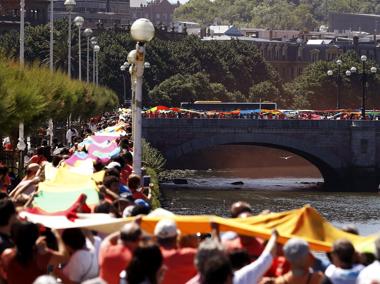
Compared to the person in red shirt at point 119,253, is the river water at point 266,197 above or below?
below

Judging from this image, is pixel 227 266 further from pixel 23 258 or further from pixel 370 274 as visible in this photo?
pixel 23 258

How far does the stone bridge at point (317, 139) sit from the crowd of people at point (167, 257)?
73.6 m

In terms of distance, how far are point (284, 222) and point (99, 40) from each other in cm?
12352

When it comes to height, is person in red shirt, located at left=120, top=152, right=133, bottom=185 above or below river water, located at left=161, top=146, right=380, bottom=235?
above

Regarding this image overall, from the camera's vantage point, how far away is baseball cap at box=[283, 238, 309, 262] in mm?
12578

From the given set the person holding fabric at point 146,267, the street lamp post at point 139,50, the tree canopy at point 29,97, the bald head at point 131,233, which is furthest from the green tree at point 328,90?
the person holding fabric at point 146,267

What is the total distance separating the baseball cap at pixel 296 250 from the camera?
41.3 feet

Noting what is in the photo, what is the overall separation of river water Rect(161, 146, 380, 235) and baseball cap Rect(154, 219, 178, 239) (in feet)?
129

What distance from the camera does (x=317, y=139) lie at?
89312 millimetres

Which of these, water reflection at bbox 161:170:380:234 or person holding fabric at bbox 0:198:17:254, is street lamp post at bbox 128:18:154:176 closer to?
person holding fabric at bbox 0:198:17:254

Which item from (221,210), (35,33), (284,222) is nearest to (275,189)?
(221,210)

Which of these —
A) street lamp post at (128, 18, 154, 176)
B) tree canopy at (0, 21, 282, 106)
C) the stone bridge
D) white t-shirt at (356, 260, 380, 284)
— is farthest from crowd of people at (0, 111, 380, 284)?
tree canopy at (0, 21, 282, 106)

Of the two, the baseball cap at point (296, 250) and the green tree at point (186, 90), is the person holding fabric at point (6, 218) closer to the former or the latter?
the baseball cap at point (296, 250)

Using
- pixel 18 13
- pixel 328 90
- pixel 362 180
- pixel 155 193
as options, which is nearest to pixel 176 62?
pixel 328 90
